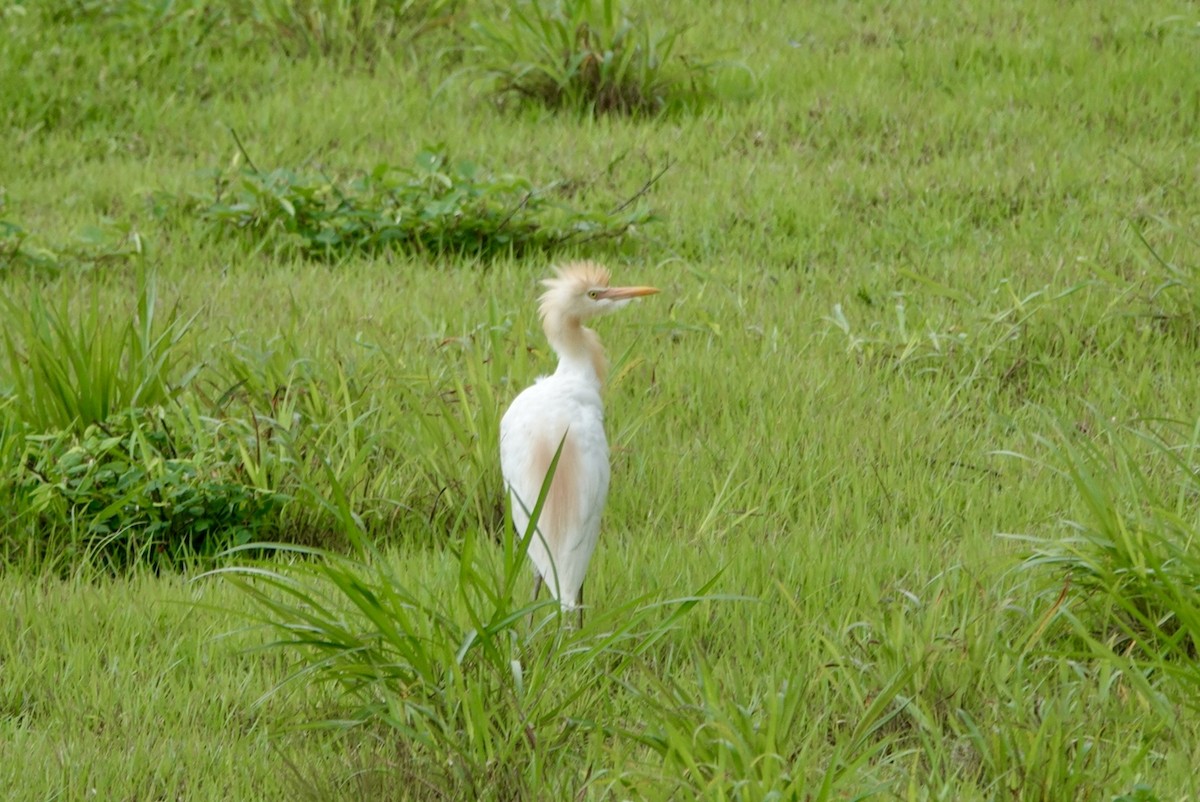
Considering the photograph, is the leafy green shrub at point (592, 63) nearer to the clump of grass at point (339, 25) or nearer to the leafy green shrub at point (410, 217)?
the clump of grass at point (339, 25)

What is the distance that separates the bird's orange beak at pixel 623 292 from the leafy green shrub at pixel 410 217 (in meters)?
1.88

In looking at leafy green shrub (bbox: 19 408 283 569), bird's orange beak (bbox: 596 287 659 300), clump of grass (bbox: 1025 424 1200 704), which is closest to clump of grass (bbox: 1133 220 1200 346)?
clump of grass (bbox: 1025 424 1200 704)

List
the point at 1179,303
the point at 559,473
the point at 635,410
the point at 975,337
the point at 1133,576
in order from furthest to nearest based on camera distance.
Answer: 1. the point at 1179,303
2. the point at 975,337
3. the point at 635,410
4. the point at 559,473
5. the point at 1133,576

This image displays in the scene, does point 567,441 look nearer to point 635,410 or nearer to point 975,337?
point 635,410

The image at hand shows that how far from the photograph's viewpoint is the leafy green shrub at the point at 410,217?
5938 mm

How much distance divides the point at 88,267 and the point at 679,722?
12.3ft

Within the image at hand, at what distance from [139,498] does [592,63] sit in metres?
3.84

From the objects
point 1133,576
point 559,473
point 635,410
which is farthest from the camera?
point 635,410

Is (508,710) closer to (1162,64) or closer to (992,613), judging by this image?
(992,613)

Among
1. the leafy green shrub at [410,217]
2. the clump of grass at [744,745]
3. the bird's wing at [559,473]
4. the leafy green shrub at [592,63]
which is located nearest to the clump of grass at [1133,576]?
the clump of grass at [744,745]

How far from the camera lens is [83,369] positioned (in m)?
4.20

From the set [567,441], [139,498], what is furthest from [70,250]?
[567,441]

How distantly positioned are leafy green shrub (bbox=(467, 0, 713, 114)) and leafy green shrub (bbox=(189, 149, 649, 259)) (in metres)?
1.23

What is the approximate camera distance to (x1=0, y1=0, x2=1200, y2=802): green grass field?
299 centimetres
